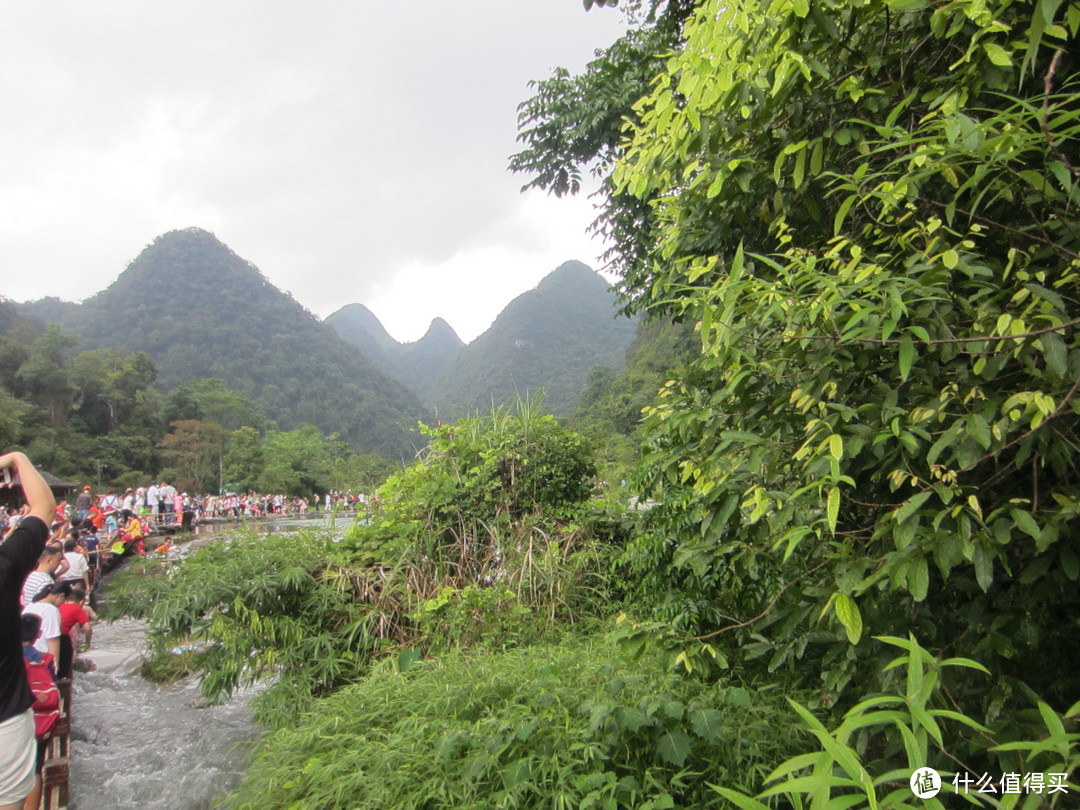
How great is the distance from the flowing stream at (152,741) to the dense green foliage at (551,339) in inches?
2118

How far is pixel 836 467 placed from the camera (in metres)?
1.32

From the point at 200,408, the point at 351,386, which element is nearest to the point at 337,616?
the point at 200,408

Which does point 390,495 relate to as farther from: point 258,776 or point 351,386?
point 351,386

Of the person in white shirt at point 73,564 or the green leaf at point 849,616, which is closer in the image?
the green leaf at point 849,616

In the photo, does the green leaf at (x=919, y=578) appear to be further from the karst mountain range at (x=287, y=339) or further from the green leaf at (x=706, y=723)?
the karst mountain range at (x=287, y=339)

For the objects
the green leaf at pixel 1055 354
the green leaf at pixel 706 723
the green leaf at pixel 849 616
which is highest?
the green leaf at pixel 1055 354

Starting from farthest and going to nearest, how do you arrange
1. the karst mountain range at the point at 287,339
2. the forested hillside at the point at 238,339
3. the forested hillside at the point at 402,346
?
the forested hillside at the point at 402,346
the forested hillside at the point at 238,339
the karst mountain range at the point at 287,339

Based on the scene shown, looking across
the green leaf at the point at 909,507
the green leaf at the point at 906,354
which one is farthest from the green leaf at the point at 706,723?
the green leaf at the point at 906,354

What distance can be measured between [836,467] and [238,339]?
3680 inches

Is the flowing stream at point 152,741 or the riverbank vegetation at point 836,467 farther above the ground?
the riverbank vegetation at point 836,467

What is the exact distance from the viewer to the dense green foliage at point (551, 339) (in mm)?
73875

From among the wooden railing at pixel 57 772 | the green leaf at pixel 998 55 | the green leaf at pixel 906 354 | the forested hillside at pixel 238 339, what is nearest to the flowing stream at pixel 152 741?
the wooden railing at pixel 57 772

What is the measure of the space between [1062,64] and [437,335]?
162 meters

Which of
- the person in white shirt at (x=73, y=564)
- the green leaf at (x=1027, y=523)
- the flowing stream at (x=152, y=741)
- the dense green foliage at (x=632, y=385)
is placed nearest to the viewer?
the green leaf at (x=1027, y=523)
